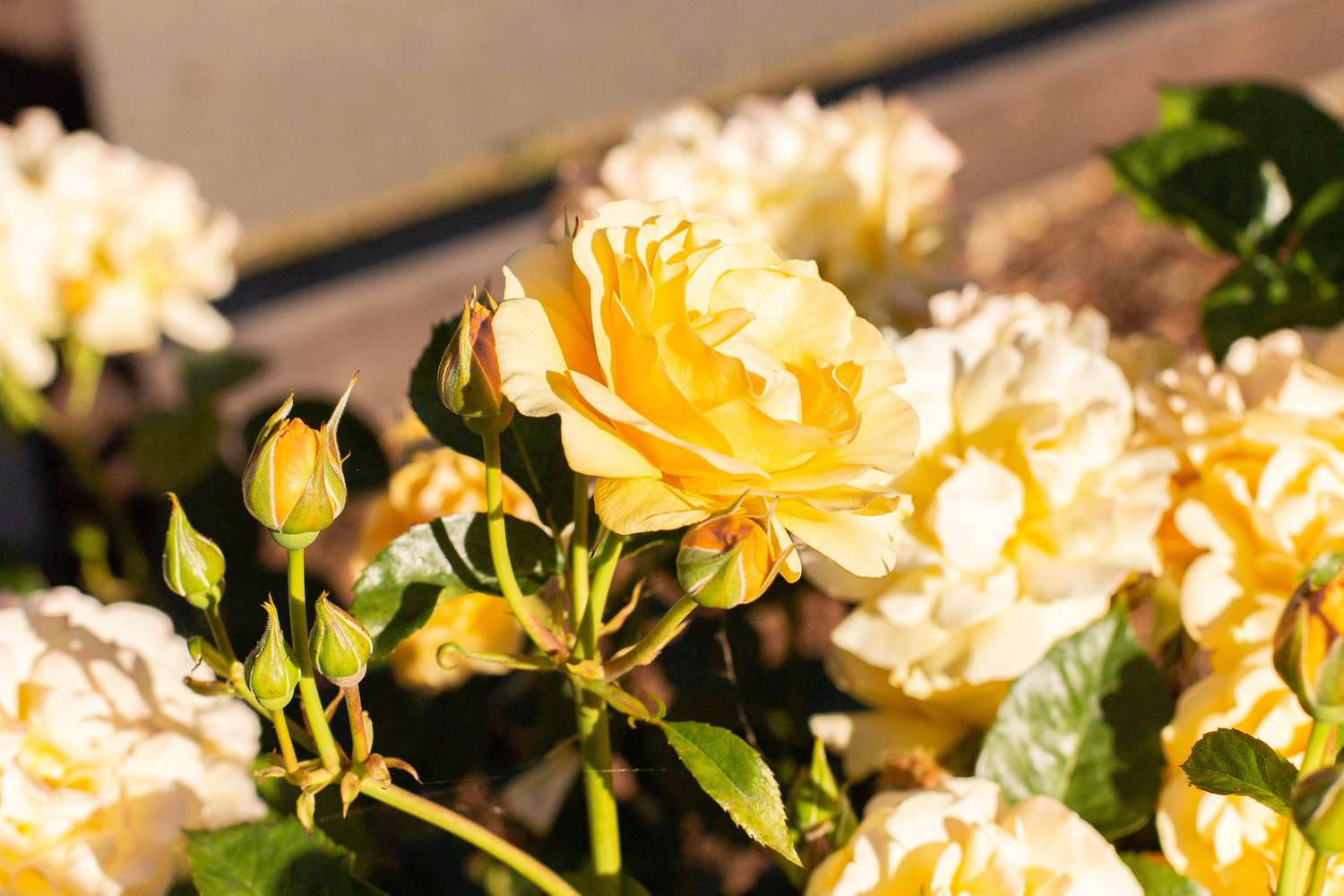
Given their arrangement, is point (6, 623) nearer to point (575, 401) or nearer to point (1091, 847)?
point (575, 401)

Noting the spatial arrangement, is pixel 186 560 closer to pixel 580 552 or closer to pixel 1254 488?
pixel 580 552

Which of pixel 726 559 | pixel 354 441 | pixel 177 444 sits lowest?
pixel 177 444

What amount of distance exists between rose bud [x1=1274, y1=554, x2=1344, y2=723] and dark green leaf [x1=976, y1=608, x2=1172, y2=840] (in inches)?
6.8

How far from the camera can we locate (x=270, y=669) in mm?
391

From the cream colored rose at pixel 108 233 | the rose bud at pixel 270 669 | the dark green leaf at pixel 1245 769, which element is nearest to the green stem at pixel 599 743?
the rose bud at pixel 270 669

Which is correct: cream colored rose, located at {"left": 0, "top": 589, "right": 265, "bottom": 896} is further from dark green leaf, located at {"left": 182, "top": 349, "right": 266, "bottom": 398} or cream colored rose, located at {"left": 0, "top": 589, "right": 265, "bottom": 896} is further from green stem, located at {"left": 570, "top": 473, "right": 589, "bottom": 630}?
dark green leaf, located at {"left": 182, "top": 349, "right": 266, "bottom": 398}

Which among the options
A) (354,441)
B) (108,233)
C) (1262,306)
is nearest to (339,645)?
(354,441)

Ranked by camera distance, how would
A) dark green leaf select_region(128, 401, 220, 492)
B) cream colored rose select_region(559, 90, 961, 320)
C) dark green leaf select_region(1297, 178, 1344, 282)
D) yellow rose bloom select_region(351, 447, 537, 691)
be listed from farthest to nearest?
dark green leaf select_region(128, 401, 220, 492), cream colored rose select_region(559, 90, 961, 320), dark green leaf select_region(1297, 178, 1344, 282), yellow rose bloom select_region(351, 447, 537, 691)

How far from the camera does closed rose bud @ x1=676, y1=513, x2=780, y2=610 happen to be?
15.3 inches

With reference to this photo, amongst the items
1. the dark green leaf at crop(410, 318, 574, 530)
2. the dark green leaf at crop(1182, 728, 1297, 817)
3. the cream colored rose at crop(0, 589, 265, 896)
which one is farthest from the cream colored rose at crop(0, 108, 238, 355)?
the dark green leaf at crop(1182, 728, 1297, 817)

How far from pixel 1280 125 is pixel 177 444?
0.94 meters

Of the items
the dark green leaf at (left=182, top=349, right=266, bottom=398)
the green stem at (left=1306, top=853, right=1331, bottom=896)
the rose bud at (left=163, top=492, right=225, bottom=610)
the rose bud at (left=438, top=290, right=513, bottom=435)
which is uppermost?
the rose bud at (left=438, top=290, right=513, bottom=435)

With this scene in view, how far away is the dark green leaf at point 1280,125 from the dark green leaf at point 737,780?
59cm

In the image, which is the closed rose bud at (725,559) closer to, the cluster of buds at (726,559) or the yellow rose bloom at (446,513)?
the cluster of buds at (726,559)
